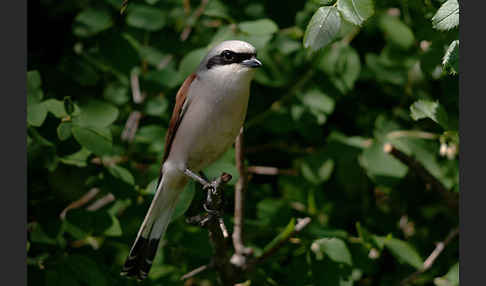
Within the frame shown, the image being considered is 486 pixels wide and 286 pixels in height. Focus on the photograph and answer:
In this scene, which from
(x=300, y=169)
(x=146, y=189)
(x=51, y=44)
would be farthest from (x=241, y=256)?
(x=51, y=44)

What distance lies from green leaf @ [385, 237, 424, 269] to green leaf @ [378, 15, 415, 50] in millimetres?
1127

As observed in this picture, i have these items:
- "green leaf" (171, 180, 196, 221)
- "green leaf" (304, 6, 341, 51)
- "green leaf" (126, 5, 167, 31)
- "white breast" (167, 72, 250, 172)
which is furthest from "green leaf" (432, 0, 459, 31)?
"green leaf" (126, 5, 167, 31)

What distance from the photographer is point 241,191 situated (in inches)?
107

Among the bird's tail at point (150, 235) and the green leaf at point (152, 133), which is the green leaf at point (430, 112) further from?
the green leaf at point (152, 133)

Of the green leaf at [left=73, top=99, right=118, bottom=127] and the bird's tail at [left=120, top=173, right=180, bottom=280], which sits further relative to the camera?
the green leaf at [left=73, top=99, right=118, bottom=127]

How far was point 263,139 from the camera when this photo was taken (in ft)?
12.1

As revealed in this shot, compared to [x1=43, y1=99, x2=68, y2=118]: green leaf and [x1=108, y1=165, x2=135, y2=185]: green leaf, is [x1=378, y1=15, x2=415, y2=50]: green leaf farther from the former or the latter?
[x1=43, y1=99, x2=68, y2=118]: green leaf

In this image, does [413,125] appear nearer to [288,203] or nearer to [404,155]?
[404,155]

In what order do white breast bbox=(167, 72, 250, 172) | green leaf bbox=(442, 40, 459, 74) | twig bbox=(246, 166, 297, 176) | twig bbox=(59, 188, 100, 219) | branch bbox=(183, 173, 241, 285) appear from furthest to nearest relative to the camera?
twig bbox=(246, 166, 297, 176) < twig bbox=(59, 188, 100, 219) < white breast bbox=(167, 72, 250, 172) < branch bbox=(183, 173, 241, 285) < green leaf bbox=(442, 40, 459, 74)

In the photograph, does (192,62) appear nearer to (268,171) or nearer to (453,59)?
(268,171)

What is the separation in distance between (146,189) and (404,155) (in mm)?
1383

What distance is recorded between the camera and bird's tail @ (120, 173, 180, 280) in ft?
8.38

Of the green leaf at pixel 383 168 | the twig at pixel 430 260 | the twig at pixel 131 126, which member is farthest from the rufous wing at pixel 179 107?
the twig at pixel 430 260

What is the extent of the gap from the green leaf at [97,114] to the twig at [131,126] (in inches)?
12.9
